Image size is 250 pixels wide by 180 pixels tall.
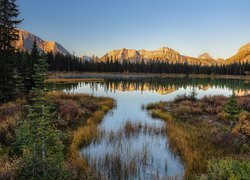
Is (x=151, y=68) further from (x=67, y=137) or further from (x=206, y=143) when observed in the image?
(x=67, y=137)

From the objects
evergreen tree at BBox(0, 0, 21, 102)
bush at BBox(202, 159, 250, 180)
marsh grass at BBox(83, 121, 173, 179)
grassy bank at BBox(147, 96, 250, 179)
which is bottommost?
Result: marsh grass at BBox(83, 121, 173, 179)

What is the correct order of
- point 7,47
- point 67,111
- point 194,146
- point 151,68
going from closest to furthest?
point 194,146 < point 67,111 < point 7,47 < point 151,68

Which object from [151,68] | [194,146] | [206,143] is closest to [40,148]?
[194,146]

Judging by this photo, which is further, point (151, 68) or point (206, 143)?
point (151, 68)

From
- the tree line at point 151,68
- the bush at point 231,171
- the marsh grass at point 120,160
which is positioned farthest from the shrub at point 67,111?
the tree line at point 151,68

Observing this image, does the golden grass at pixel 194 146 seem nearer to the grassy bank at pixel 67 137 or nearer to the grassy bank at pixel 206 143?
the grassy bank at pixel 206 143

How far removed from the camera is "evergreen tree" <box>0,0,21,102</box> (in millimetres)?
23281

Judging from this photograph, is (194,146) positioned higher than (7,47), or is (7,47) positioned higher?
(7,47)

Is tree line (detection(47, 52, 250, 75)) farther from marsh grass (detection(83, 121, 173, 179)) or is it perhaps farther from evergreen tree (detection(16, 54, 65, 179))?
evergreen tree (detection(16, 54, 65, 179))

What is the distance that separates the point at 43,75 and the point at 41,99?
0.85 m

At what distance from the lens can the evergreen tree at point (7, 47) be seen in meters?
23.3

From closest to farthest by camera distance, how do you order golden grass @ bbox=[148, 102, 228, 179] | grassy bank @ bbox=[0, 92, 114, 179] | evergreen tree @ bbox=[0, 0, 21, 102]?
grassy bank @ bbox=[0, 92, 114, 179] < golden grass @ bbox=[148, 102, 228, 179] < evergreen tree @ bbox=[0, 0, 21, 102]

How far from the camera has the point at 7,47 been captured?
2672 centimetres

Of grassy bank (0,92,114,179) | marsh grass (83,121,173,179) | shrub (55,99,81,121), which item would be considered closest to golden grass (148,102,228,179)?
marsh grass (83,121,173,179)
